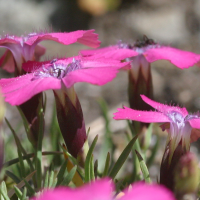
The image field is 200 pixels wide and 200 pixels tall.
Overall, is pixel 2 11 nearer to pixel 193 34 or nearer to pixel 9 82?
pixel 193 34

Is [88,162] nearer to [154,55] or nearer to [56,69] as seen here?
[56,69]

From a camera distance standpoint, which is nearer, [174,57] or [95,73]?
[95,73]

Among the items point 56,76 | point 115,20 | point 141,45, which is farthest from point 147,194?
point 115,20

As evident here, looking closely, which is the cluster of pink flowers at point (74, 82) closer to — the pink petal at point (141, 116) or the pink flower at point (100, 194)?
the pink petal at point (141, 116)

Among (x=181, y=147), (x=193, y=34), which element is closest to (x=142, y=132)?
(x=181, y=147)

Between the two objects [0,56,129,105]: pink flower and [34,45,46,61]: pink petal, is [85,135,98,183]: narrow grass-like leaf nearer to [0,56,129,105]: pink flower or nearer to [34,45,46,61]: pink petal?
[0,56,129,105]: pink flower

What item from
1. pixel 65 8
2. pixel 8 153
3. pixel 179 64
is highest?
pixel 65 8

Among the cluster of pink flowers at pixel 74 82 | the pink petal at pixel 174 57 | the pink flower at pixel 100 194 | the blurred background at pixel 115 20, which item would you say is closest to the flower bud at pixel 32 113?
the cluster of pink flowers at pixel 74 82
